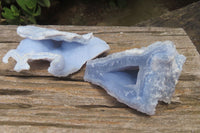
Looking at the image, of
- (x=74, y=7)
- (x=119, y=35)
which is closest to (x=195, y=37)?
(x=119, y=35)

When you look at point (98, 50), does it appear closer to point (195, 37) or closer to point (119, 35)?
point (119, 35)

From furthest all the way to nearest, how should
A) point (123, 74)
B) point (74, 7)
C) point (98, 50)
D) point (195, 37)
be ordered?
point (74, 7), point (195, 37), point (98, 50), point (123, 74)

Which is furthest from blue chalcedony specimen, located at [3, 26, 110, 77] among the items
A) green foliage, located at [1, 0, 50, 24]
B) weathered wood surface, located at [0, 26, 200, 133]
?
green foliage, located at [1, 0, 50, 24]

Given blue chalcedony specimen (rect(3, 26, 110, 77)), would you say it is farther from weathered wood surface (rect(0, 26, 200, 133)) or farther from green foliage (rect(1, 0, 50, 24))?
green foliage (rect(1, 0, 50, 24))

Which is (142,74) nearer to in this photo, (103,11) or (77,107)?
(77,107)

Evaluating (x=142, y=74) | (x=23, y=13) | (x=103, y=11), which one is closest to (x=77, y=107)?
(x=142, y=74)

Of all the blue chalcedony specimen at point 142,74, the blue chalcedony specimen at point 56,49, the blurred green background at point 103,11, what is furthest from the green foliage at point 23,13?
the blue chalcedony specimen at point 142,74

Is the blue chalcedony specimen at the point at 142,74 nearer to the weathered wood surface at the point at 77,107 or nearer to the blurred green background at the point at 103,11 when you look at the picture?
the weathered wood surface at the point at 77,107
